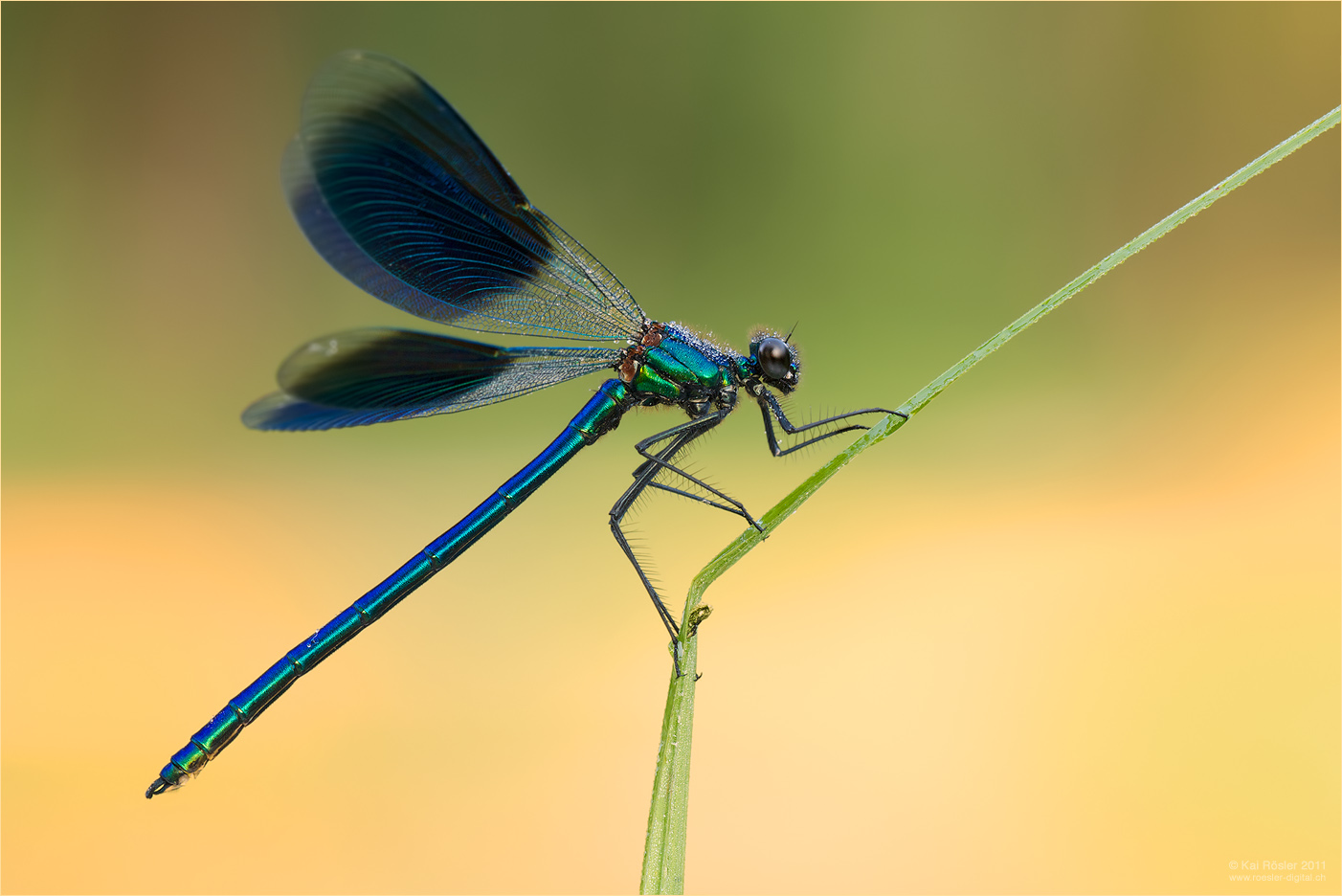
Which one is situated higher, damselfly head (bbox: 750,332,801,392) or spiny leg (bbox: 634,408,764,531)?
damselfly head (bbox: 750,332,801,392)

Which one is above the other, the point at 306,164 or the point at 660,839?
the point at 306,164

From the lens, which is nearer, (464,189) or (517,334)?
(464,189)

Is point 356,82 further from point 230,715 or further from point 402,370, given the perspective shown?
point 230,715

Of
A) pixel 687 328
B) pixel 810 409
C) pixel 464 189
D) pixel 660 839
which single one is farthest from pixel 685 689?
pixel 464 189

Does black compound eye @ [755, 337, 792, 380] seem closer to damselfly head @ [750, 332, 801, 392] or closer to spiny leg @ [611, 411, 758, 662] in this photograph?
damselfly head @ [750, 332, 801, 392]

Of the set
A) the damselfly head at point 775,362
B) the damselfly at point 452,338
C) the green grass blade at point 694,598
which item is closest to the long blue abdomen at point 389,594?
the damselfly at point 452,338

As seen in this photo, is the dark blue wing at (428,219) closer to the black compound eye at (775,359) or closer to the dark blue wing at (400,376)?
the dark blue wing at (400,376)

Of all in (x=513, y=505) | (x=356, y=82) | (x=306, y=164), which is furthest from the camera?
(x=513, y=505)

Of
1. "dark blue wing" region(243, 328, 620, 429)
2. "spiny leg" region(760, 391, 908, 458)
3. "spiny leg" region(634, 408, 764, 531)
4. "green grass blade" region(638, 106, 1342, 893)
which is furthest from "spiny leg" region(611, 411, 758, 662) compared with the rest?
→ "green grass blade" region(638, 106, 1342, 893)
